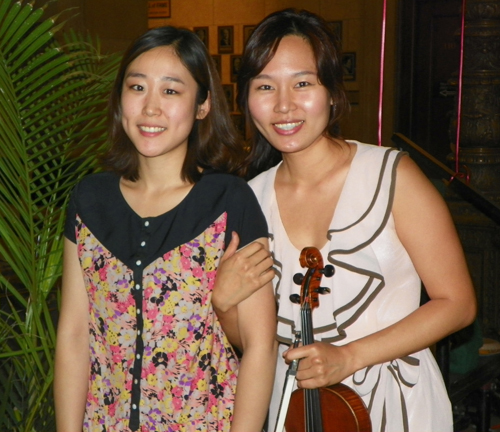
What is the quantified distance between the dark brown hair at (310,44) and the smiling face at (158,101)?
0.20m

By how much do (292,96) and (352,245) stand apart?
0.40 meters

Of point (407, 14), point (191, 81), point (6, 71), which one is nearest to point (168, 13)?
point (407, 14)

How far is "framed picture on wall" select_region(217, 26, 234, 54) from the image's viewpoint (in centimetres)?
865

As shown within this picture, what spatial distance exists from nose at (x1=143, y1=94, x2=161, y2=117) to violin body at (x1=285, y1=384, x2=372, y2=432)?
736 mm

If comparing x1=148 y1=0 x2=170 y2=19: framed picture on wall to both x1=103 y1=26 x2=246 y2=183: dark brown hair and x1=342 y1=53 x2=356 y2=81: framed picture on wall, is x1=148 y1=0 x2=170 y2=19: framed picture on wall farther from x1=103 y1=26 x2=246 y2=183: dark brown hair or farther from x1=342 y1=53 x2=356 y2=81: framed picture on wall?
x1=103 y1=26 x2=246 y2=183: dark brown hair

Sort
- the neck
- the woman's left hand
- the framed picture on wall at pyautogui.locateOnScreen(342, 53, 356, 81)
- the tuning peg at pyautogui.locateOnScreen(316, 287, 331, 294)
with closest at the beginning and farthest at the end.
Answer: the woman's left hand → the tuning peg at pyautogui.locateOnScreen(316, 287, 331, 294) → the neck → the framed picture on wall at pyautogui.locateOnScreen(342, 53, 356, 81)

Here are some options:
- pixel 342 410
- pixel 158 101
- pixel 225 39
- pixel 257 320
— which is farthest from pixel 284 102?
pixel 225 39

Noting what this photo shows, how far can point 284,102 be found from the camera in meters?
1.86

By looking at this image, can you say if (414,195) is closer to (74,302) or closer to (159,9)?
(74,302)

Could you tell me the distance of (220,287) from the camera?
1.72 meters

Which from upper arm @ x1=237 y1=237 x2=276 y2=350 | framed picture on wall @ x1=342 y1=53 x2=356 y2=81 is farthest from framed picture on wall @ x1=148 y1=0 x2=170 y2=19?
upper arm @ x1=237 y1=237 x2=276 y2=350

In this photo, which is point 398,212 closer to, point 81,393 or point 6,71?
point 81,393

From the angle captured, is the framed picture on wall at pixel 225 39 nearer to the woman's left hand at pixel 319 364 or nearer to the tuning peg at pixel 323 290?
the tuning peg at pixel 323 290

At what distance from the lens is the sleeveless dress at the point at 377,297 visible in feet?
6.01
